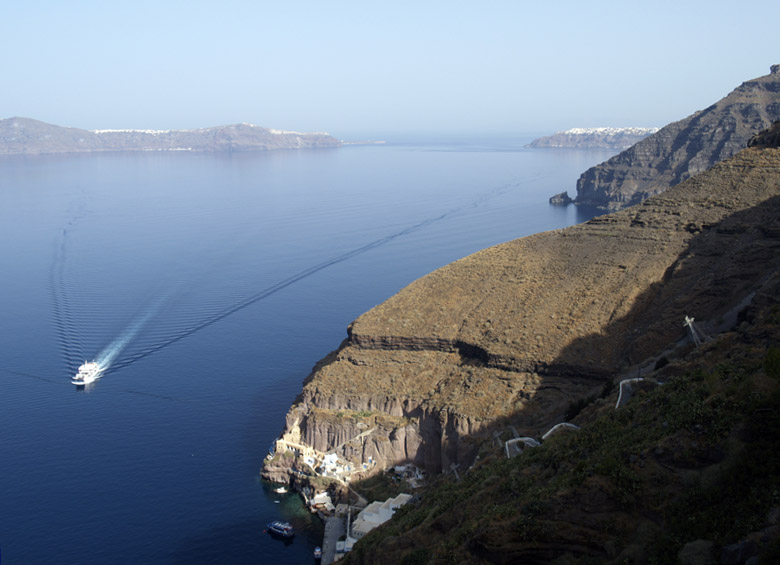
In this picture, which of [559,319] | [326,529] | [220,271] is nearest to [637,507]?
[326,529]

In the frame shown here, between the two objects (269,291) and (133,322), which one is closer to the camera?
(133,322)

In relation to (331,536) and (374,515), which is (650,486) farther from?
(331,536)

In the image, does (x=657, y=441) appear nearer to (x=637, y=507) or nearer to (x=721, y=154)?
(x=637, y=507)

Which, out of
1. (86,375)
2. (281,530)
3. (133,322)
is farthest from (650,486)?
(133,322)

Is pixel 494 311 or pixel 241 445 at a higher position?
pixel 494 311

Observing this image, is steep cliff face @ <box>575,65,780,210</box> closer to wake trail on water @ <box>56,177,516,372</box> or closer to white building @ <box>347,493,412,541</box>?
wake trail on water @ <box>56,177,516,372</box>

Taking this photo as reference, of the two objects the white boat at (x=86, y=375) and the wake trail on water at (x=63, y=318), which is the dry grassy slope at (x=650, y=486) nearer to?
the white boat at (x=86, y=375)
